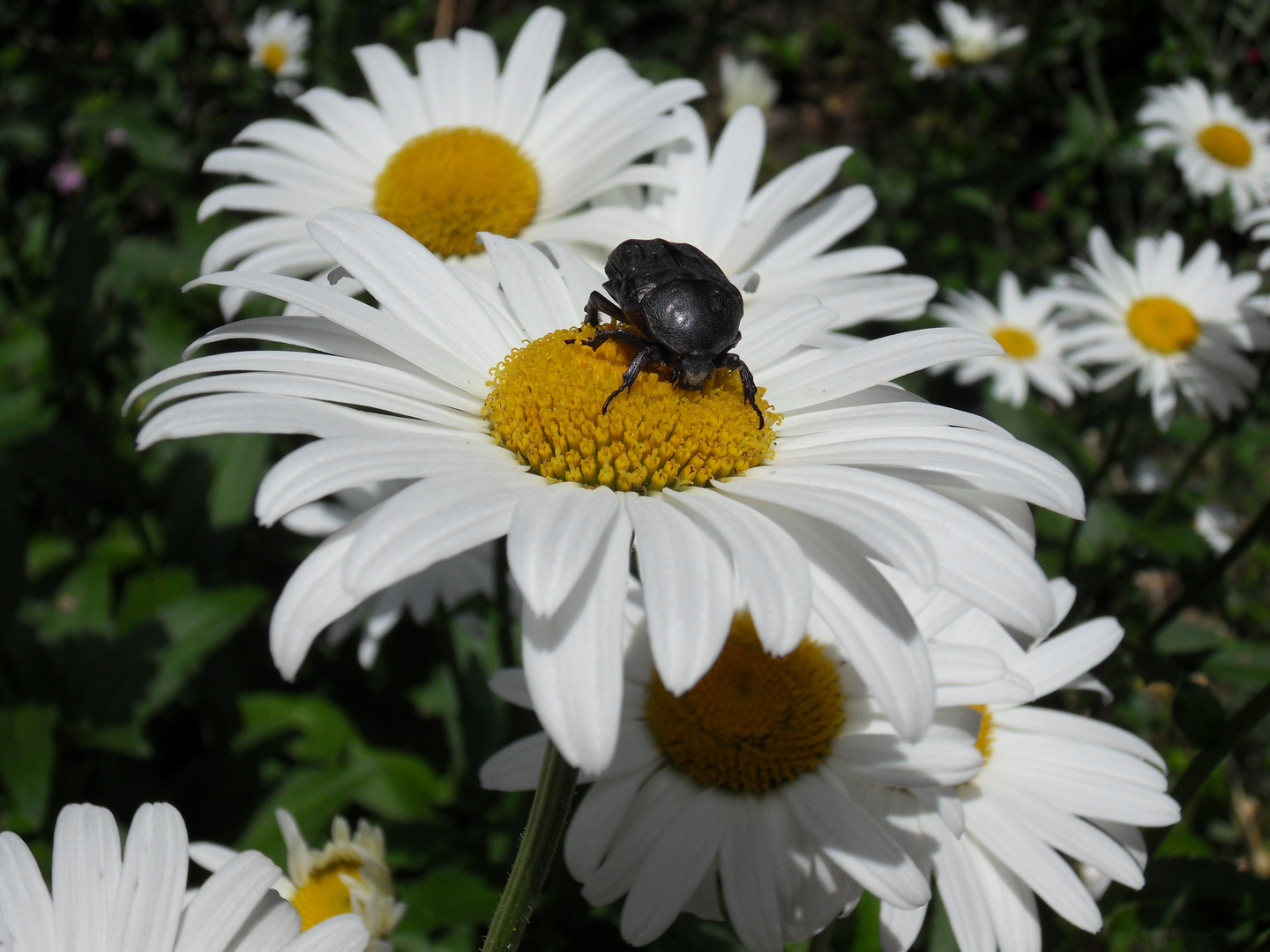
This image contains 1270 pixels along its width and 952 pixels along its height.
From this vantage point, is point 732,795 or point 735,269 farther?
point 735,269

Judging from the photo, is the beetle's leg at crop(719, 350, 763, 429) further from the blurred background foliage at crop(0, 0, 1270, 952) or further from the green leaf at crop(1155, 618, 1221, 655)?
the green leaf at crop(1155, 618, 1221, 655)

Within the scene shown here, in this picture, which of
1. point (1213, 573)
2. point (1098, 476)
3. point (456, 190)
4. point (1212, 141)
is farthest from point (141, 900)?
point (1212, 141)

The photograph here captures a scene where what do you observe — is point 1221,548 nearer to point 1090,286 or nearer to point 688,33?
point 1090,286

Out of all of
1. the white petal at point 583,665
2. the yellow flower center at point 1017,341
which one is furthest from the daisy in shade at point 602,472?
the yellow flower center at point 1017,341

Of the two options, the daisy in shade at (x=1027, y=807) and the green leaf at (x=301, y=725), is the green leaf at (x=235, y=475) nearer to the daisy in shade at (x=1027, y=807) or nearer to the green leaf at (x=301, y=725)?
the green leaf at (x=301, y=725)

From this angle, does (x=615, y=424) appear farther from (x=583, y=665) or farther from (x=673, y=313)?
(x=583, y=665)

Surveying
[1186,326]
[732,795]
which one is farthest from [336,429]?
[1186,326]
